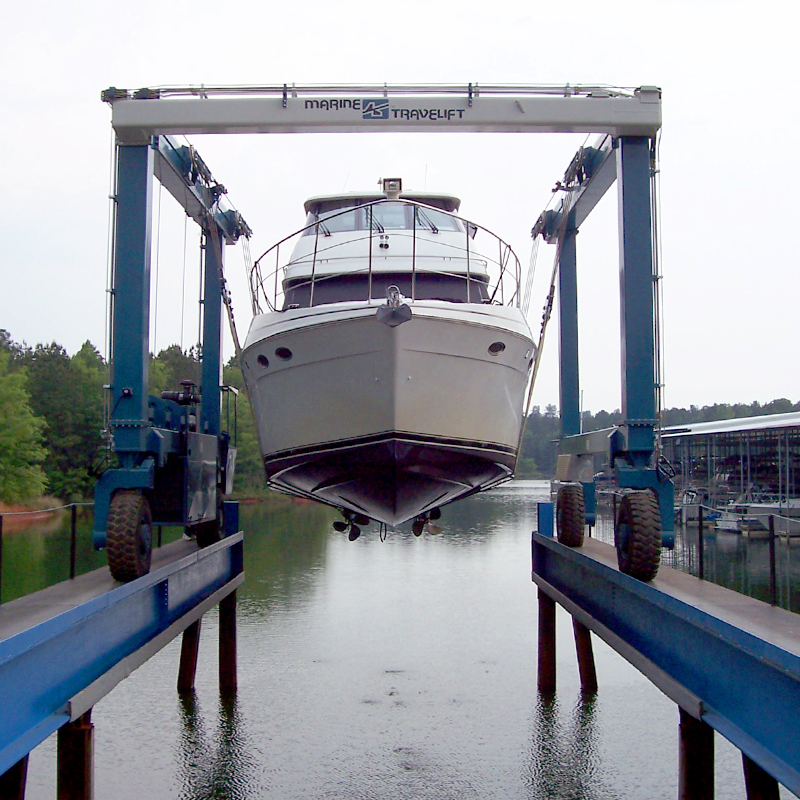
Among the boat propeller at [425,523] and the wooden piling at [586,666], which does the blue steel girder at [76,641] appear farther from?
the wooden piling at [586,666]

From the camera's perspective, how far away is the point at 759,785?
4289mm

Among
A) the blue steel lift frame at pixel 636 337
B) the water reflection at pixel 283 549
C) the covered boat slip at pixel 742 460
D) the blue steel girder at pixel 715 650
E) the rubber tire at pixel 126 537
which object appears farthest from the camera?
the covered boat slip at pixel 742 460

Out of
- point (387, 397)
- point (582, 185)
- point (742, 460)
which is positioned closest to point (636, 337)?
point (387, 397)

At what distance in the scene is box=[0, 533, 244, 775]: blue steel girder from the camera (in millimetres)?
3709

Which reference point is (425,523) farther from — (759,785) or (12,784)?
(759,785)

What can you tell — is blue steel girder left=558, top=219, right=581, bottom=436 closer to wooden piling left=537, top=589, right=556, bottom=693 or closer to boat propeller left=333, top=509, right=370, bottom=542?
wooden piling left=537, top=589, right=556, bottom=693

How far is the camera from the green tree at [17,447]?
104ft

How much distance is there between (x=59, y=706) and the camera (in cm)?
421

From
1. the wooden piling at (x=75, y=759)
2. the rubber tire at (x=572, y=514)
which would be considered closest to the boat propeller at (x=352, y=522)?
the rubber tire at (x=572, y=514)

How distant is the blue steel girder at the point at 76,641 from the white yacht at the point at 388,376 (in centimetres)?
158

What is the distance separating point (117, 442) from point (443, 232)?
4.34m

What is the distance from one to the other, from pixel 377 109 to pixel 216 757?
682 centimetres

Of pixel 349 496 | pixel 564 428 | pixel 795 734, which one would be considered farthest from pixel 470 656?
pixel 795 734

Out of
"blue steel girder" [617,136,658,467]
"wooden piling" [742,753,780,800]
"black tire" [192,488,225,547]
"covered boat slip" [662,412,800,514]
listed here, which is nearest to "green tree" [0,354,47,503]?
"covered boat slip" [662,412,800,514]
